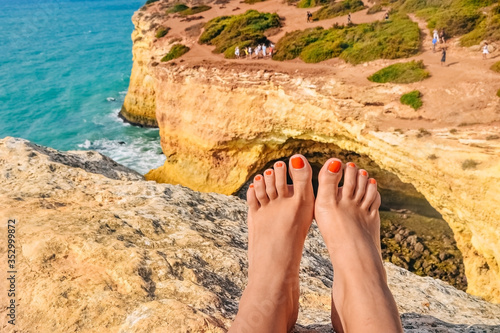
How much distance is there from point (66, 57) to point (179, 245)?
1607 inches

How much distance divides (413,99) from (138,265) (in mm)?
8679

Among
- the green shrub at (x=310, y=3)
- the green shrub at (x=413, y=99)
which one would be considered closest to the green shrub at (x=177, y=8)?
the green shrub at (x=310, y=3)

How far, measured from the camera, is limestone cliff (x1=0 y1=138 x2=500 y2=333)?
9.86ft

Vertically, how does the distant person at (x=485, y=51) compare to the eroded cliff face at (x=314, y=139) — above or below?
above

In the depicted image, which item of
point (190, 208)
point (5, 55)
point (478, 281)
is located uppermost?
point (5, 55)

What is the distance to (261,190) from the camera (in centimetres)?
419

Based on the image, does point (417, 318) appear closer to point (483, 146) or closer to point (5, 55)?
point (483, 146)

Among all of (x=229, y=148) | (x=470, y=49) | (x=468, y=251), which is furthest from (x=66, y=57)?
(x=468, y=251)

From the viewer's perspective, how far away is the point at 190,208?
5.82 metres

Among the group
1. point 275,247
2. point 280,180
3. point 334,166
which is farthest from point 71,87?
point 275,247

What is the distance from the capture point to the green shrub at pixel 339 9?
58.8 ft

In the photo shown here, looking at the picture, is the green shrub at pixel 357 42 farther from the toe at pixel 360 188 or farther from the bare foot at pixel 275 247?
the bare foot at pixel 275 247

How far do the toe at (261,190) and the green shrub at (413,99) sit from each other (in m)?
6.88

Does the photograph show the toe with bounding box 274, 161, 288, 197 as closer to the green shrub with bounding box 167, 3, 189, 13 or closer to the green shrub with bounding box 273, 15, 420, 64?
the green shrub with bounding box 273, 15, 420, 64
